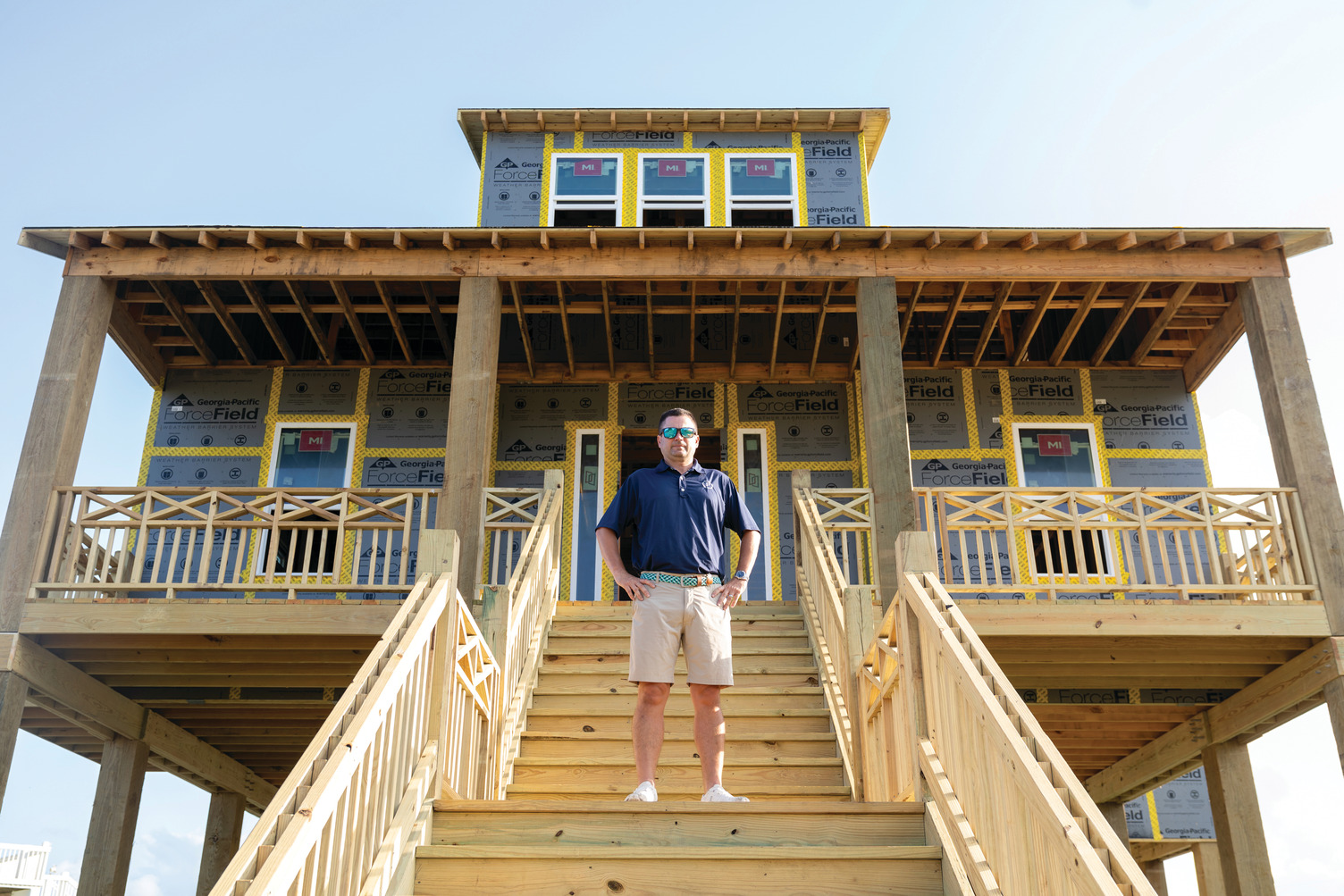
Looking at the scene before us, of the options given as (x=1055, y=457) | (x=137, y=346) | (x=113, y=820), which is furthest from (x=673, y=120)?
(x=113, y=820)

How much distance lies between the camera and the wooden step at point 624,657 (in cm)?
862

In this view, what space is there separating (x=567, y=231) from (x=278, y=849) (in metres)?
8.33

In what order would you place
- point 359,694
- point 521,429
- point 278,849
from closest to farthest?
point 278,849 < point 359,694 < point 521,429

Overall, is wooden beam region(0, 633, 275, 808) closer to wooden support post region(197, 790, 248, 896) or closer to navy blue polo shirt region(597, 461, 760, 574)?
wooden support post region(197, 790, 248, 896)

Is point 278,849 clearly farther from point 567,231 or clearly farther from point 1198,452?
point 1198,452

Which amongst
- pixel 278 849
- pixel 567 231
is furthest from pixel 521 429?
pixel 278 849

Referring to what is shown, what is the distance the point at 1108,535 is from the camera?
1304cm

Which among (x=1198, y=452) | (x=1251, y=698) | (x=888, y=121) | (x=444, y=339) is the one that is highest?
(x=888, y=121)

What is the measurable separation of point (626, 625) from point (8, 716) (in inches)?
189

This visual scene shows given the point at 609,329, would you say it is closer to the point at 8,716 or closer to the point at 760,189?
the point at 760,189

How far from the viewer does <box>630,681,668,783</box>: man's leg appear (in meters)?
4.98

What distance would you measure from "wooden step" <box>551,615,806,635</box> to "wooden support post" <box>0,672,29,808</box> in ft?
13.8

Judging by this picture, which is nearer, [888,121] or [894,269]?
[894,269]

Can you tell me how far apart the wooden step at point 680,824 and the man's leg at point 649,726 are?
39 cm
